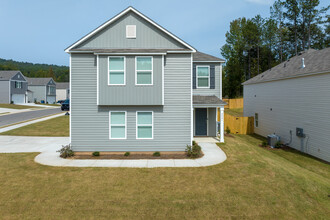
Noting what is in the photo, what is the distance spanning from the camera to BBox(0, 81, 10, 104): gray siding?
49375 mm

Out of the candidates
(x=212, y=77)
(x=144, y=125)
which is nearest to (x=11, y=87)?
(x=144, y=125)

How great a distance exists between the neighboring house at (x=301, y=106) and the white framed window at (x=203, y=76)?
23.4ft

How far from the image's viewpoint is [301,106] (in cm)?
1623

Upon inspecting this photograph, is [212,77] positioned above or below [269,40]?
below

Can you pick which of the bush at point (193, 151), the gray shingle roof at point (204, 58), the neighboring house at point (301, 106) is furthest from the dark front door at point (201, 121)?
the neighboring house at point (301, 106)

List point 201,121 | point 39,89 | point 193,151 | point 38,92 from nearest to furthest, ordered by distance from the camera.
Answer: point 193,151 < point 201,121 < point 39,89 < point 38,92

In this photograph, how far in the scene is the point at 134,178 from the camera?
30.4 ft

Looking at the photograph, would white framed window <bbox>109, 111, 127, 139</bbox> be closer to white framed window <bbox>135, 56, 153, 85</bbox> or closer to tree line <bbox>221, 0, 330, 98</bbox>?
white framed window <bbox>135, 56, 153, 85</bbox>

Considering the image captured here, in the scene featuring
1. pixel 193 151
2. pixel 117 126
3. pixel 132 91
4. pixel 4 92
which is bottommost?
pixel 193 151

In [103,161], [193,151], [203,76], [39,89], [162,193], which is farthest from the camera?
[39,89]

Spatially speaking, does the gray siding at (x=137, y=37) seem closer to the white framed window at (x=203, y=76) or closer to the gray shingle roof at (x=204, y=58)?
the gray shingle roof at (x=204, y=58)

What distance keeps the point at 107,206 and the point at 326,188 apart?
8969 mm

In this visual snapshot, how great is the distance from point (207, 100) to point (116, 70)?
682 cm

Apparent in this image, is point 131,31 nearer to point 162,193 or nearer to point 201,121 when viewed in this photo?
point 201,121
